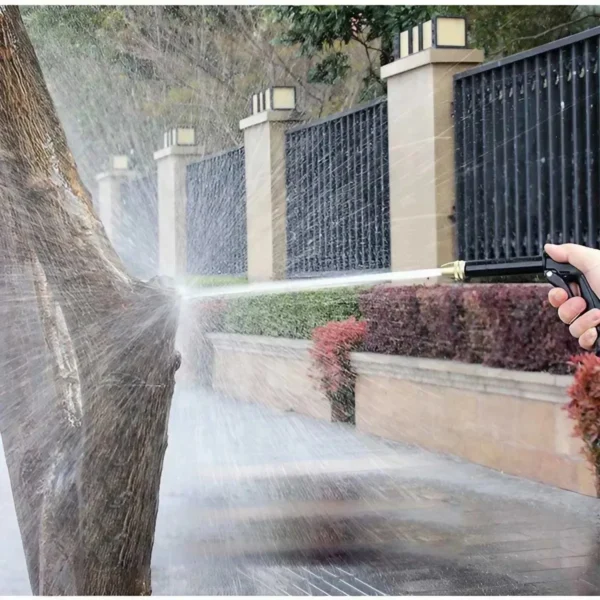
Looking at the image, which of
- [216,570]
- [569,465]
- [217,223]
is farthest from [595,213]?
[217,223]

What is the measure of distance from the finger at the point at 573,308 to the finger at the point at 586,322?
0.06 ft

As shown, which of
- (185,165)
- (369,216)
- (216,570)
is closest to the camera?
(216,570)

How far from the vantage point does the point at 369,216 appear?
642 cm

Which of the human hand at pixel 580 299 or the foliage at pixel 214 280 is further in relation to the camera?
the foliage at pixel 214 280

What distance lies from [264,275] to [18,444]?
4664mm

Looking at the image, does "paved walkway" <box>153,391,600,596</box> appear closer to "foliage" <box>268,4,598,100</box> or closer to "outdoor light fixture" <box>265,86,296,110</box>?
"outdoor light fixture" <box>265,86,296,110</box>

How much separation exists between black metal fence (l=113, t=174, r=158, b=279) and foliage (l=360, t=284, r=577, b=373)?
389cm

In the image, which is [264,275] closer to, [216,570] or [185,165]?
[185,165]

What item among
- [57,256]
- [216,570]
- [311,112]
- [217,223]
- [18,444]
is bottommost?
[216,570]

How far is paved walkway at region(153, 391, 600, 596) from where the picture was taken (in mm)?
3453

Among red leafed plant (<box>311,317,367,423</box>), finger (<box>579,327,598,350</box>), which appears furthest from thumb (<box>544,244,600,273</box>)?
red leafed plant (<box>311,317,367,423</box>)

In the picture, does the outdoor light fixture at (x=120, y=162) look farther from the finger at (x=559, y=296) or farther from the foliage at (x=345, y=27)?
the finger at (x=559, y=296)

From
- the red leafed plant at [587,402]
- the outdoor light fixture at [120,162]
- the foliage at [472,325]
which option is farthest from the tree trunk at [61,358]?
the outdoor light fixture at [120,162]

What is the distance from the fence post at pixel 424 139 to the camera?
5.49m
